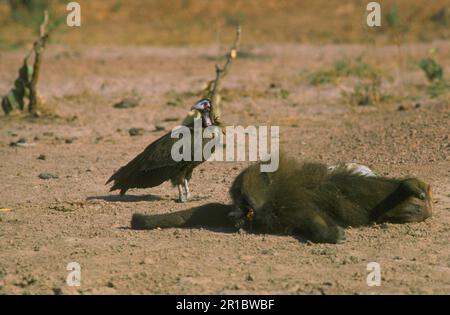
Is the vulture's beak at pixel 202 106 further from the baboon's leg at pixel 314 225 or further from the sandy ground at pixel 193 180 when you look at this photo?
the baboon's leg at pixel 314 225

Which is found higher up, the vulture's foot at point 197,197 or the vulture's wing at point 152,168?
the vulture's wing at point 152,168

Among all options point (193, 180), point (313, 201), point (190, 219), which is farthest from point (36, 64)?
point (313, 201)

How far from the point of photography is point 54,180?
24.9 ft

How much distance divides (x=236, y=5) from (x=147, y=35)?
3.81 m

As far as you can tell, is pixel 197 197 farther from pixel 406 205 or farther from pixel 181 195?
pixel 406 205

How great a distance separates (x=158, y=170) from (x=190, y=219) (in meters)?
0.90

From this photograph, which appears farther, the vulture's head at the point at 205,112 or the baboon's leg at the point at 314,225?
the vulture's head at the point at 205,112

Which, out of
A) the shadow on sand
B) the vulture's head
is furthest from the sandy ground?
the vulture's head

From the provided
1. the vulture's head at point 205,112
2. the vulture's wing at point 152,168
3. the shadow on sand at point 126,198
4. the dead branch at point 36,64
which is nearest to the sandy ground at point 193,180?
the shadow on sand at point 126,198

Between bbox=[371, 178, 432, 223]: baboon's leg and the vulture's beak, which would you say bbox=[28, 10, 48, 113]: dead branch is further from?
bbox=[371, 178, 432, 223]: baboon's leg

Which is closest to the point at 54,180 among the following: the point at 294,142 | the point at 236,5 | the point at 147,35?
the point at 294,142

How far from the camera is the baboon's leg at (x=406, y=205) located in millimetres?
5750

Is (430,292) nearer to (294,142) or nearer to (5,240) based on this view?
(5,240)

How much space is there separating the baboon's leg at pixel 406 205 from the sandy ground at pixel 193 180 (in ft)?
0.23
